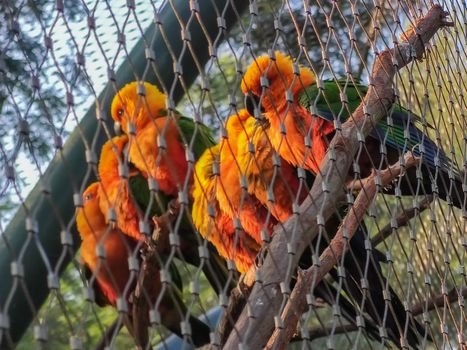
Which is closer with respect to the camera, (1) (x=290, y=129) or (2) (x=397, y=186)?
(2) (x=397, y=186)

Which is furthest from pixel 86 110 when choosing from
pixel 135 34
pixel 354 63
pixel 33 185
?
pixel 354 63

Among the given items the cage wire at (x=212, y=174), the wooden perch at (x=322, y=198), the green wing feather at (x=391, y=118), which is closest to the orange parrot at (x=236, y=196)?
the cage wire at (x=212, y=174)

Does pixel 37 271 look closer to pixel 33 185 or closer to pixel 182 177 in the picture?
pixel 33 185

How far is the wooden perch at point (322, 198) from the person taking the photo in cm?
117

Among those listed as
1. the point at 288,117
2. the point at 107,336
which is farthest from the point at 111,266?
the point at 107,336

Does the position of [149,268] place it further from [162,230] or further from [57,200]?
[57,200]

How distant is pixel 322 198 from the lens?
130 centimetres

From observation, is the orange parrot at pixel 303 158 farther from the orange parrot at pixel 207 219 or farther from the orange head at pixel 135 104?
the orange head at pixel 135 104

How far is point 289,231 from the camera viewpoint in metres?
1.28

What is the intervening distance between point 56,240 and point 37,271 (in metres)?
0.07

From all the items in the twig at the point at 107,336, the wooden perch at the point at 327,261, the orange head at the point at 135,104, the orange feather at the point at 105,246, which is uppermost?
the orange head at the point at 135,104

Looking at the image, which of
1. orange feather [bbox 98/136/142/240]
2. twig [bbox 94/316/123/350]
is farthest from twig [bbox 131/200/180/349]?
orange feather [bbox 98/136/142/240]

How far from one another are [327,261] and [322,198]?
0.09m

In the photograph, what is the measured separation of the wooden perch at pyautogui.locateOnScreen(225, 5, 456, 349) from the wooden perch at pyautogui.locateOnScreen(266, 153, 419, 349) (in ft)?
0.08
